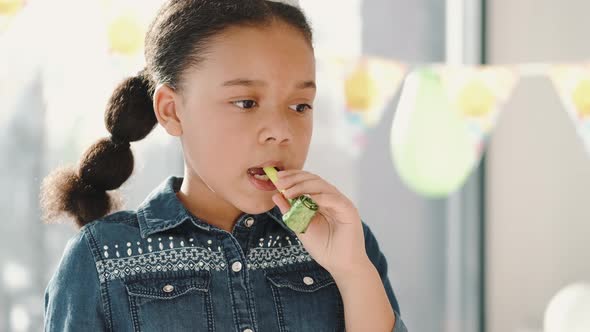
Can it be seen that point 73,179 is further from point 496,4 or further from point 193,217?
point 496,4

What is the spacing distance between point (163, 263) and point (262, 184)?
0.57ft

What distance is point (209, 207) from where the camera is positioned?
45.4 inches

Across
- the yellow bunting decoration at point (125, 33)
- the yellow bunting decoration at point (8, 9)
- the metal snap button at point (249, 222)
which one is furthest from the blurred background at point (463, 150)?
the metal snap button at point (249, 222)

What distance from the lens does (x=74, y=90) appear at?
1.70 metres

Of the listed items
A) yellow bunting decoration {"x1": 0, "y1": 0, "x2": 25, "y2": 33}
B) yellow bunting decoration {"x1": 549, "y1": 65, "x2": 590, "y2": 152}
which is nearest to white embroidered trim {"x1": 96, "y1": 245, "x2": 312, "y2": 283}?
yellow bunting decoration {"x1": 0, "y1": 0, "x2": 25, "y2": 33}

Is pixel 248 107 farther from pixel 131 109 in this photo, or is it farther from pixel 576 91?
pixel 576 91

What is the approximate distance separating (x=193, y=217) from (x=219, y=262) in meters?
0.07

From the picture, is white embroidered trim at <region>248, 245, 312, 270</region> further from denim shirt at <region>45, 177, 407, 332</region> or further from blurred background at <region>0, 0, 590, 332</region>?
blurred background at <region>0, 0, 590, 332</region>

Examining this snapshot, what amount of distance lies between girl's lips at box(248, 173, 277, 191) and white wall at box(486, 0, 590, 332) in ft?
5.50

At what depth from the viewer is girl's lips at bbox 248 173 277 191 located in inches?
42.1

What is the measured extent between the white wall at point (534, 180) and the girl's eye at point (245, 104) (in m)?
1.69

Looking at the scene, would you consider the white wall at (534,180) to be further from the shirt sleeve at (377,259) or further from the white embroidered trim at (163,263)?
the white embroidered trim at (163,263)

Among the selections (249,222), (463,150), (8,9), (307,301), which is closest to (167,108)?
(249,222)

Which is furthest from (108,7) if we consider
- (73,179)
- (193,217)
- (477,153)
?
(477,153)
